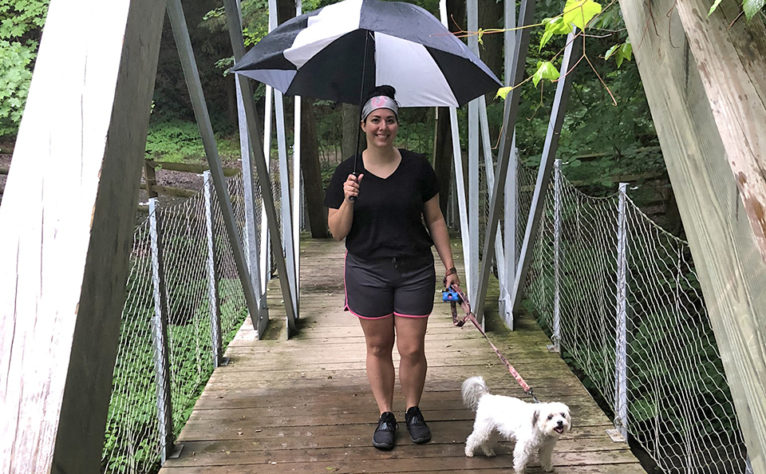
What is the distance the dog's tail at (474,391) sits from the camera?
2.88 metres

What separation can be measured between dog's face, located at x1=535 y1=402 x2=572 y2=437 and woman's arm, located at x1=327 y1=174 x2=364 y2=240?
3.42 feet

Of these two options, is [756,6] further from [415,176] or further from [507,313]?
[507,313]

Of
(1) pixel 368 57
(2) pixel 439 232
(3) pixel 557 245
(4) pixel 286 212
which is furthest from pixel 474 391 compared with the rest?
(4) pixel 286 212

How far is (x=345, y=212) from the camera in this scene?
262 cm

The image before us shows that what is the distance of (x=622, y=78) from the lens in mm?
4691

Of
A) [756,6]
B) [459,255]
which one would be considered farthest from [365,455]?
[459,255]

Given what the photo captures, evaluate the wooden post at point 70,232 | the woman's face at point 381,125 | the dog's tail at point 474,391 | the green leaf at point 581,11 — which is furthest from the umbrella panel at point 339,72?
the wooden post at point 70,232

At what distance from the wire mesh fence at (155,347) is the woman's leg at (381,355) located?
36.9 inches

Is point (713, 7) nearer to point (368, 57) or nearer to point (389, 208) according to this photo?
point (389, 208)

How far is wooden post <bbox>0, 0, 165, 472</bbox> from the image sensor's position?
Answer: 2.52 ft

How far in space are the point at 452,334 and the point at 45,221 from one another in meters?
3.86

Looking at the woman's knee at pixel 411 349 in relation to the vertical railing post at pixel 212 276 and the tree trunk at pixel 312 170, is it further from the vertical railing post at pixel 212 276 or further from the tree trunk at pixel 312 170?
the tree trunk at pixel 312 170

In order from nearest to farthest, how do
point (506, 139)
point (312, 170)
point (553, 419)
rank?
point (553, 419) < point (506, 139) < point (312, 170)

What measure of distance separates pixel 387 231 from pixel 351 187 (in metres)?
0.27
